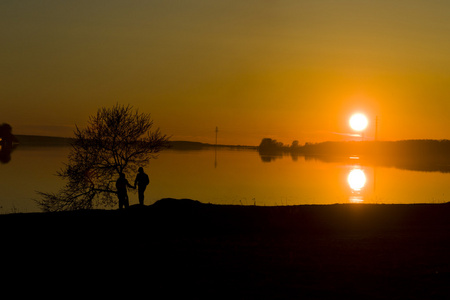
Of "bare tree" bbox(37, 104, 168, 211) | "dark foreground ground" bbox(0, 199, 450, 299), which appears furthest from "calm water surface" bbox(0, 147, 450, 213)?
"dark foreground ground" bbox(0, 199, 450, 299)

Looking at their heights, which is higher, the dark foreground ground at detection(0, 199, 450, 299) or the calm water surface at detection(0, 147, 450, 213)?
the dark foreground ground at detection(0, 199, 450, 299)

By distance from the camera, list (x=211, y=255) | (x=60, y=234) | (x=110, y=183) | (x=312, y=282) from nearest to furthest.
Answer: (x=312, y=282), (x=211, y=255), (x=60, y=234), (x=110, y=183)

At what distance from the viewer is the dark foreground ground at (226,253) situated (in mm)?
11180

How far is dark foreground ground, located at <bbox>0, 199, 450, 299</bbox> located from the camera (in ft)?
36.7

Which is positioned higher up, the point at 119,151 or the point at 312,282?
the point at 119,151

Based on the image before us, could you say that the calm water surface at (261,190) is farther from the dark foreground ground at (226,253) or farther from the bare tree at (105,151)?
the dark foreground ground at (226,253)

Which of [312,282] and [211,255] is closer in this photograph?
[312,282]

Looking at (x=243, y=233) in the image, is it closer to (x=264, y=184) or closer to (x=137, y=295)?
(x=137, y=295)

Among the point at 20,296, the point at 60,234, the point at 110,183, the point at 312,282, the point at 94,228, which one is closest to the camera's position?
the point at 20,296

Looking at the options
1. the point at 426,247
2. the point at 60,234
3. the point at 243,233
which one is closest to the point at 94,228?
the point at 60,234

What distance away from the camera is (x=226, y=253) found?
1488cm

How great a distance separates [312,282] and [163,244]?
20.4 feet

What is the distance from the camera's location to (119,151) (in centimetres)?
3186

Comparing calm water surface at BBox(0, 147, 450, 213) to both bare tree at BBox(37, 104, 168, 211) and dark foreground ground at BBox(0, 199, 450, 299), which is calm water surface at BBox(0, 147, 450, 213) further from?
dark foreground ground at BBox(0, 199, 450, 299)
